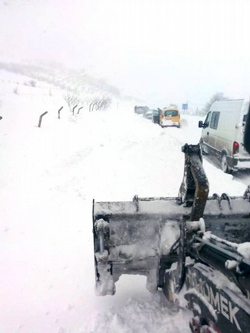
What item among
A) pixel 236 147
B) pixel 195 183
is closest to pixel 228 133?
pixel 236 147

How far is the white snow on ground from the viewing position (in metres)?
3.11

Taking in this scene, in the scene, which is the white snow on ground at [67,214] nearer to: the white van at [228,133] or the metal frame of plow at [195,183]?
the white van at [228,133]

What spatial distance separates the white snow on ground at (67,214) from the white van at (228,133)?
699 mm

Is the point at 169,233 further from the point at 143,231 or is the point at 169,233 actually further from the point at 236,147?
the point at 236,147

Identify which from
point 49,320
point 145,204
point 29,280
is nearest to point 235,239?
point 145,204

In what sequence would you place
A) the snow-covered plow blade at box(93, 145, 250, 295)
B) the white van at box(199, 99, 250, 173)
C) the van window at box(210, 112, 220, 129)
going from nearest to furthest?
1. the snow-covered plow blade at box(93, 145, 250, 295)
2. the white van at box(199, 99, 250, 173)
3. the van window at box(210, 112, 220, 129)

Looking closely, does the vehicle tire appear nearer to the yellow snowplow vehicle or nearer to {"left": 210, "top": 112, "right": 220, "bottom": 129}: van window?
{"left": 210, "top": 112, "right": 220, "bottom": 129}: van window

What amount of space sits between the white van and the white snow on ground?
699mm

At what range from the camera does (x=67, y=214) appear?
19.4 feet

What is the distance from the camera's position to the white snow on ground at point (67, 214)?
3111 millimetres

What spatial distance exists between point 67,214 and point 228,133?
5962mm

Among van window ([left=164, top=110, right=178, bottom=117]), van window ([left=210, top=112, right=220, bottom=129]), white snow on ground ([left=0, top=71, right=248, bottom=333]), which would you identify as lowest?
white snow on ground ([left=0, top=71, right=248, bottom=333])

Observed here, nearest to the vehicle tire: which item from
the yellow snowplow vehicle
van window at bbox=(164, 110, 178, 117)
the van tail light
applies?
the van tail light

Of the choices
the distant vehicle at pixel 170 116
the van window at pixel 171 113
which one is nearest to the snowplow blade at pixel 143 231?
the distant vehicle at pixel 170 116
